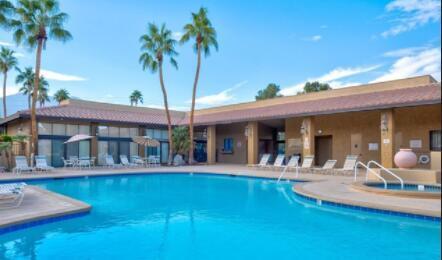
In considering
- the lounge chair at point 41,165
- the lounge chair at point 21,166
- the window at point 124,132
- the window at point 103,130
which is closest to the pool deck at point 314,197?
the lounge chair at point 41,165

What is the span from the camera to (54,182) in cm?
1440

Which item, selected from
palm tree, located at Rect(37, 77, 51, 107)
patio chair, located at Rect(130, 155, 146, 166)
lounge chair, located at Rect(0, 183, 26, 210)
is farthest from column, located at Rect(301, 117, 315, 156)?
palm tree, located at Rect(37, 77, 51, 107)

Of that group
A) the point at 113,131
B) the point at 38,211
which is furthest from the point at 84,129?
the point at 38,211

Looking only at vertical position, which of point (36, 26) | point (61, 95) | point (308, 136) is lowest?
point (308, 136)

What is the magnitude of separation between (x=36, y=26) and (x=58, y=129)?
6.16 metres

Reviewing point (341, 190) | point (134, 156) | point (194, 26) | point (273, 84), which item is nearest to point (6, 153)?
point (134, 156)

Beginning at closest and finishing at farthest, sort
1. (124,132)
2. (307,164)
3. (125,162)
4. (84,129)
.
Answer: (307,164), (125,162), (84,129), (124,132)

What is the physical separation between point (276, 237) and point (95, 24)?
15947 mm

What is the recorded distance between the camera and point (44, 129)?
2006 centimetres

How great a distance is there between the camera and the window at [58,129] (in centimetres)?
2052

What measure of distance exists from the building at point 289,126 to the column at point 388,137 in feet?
0.13

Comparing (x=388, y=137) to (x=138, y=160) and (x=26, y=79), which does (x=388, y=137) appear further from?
(x=26, y=79)

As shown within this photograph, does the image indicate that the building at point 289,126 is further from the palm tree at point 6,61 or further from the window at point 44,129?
the palm tree at point 6,61

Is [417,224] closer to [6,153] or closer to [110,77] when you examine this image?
[6,153]
